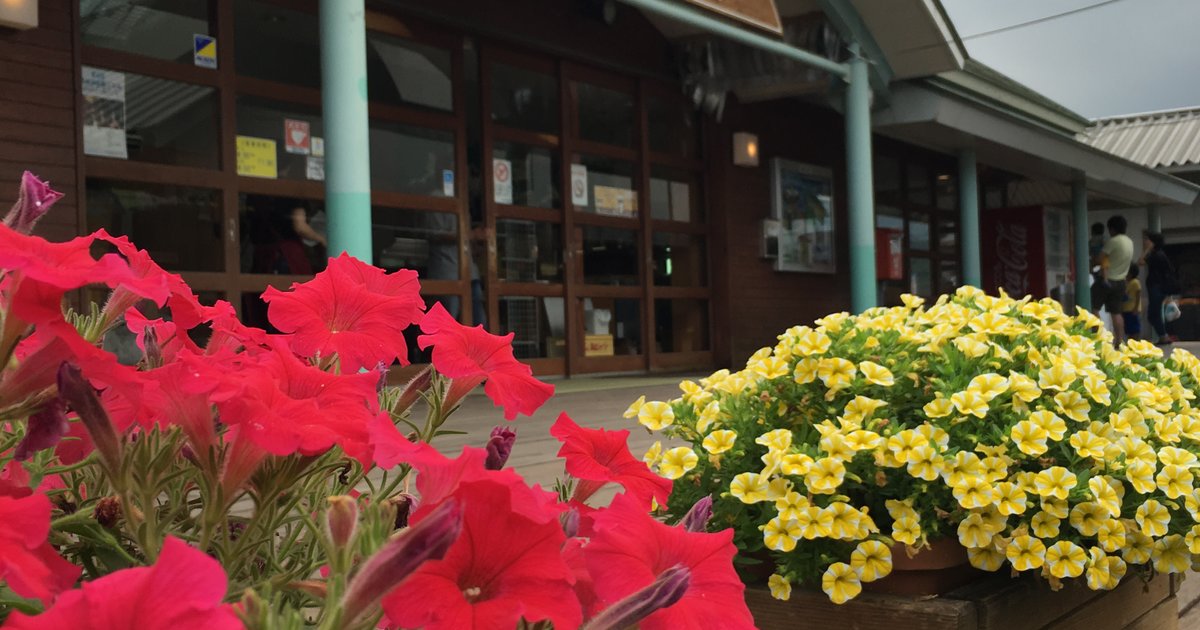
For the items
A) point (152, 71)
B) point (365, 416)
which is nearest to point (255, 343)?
point (365, 416)

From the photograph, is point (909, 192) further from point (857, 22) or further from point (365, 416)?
point (365, 416)

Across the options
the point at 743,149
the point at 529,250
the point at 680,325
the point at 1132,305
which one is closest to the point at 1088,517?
the point at 529,250

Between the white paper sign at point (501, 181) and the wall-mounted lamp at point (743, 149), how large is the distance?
8.64 ft

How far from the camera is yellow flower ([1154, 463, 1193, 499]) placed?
1626 mm

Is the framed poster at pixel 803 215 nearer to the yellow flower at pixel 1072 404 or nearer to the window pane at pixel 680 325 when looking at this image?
the window pane at pixel 680 325

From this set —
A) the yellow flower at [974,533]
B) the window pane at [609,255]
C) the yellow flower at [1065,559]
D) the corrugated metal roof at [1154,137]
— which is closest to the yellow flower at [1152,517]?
the yellow flower at [1065,559]

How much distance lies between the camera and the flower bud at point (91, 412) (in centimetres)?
50

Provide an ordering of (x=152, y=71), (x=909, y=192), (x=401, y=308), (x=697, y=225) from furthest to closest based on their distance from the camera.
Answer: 1. (x=909, y=192)
2. (x=697, y=225)
3. (x=152, y=71)
4. (x=401, y=308)

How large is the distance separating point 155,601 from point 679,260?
29.9 ft

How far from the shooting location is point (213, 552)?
2.07 ft

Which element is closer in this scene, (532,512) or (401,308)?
(532,512)

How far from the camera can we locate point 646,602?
1.51ft

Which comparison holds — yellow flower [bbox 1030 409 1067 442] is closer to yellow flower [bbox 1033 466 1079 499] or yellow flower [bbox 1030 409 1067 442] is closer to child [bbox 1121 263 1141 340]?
yellow flower [bbox 1033 466 1079 499]

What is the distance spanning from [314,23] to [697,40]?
368 centimetres
